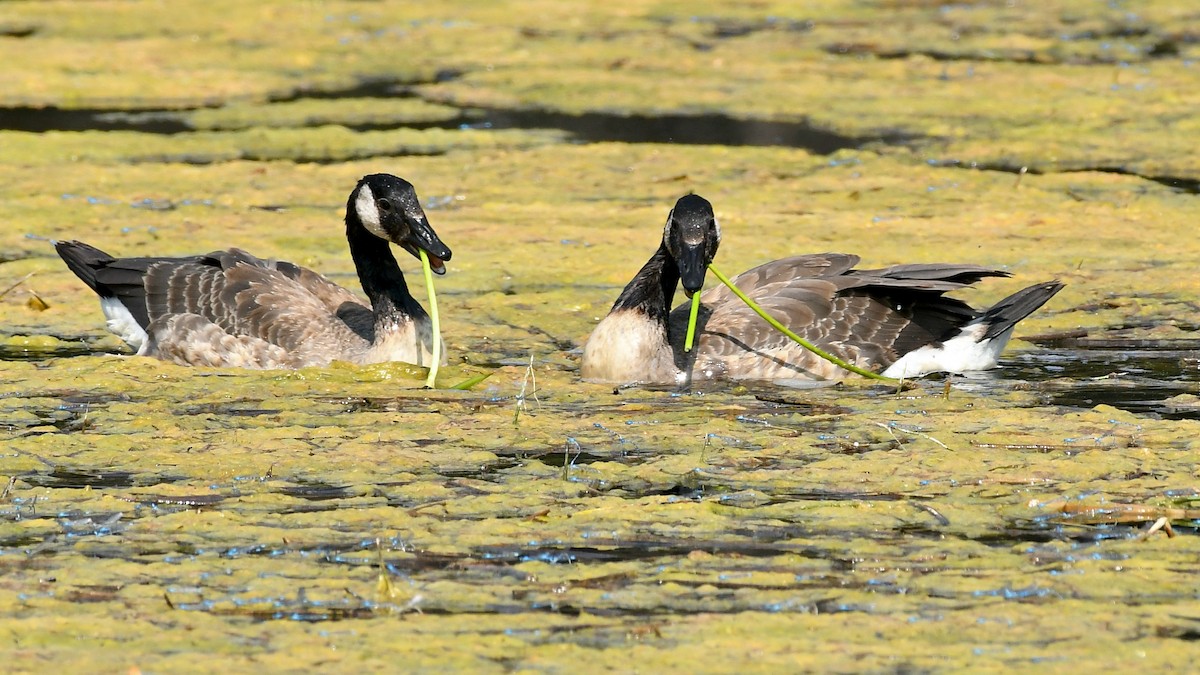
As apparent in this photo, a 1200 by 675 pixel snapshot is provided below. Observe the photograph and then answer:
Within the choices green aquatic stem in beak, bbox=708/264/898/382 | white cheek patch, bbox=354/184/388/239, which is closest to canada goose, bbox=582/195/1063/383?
green aquatic stem in beak, bbox=708/264/898/382

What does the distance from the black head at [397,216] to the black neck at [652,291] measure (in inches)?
39.4

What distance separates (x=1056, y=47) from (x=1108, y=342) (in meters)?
10.4

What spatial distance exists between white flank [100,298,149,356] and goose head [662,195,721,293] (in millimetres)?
3067

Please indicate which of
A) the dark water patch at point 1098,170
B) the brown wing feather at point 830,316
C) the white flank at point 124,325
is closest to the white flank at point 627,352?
the brown wing feather at point 830,316

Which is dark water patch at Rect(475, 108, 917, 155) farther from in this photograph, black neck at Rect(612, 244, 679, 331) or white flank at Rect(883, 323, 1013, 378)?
black neck at Rect(612, 244, 679, 331)

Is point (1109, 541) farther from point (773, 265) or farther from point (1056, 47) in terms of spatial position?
point (1056, 47)

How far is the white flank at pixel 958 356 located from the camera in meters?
9.83

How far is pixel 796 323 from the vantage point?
988cm

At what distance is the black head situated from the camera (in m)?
9.47

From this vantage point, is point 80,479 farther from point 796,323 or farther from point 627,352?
point 796,323

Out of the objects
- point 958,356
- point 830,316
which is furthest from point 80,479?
point 958,356

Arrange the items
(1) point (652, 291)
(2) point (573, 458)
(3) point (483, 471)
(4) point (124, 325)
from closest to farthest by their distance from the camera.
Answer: (3) point (483, 471)
(2) point (573, 458)
(1) point (652, 291)
(4) point (124, 325)

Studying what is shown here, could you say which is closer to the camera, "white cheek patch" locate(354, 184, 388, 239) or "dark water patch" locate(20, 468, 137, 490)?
"dark water patch" locate(20, 468, 137, 490)

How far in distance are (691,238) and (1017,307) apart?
71.5 inches
